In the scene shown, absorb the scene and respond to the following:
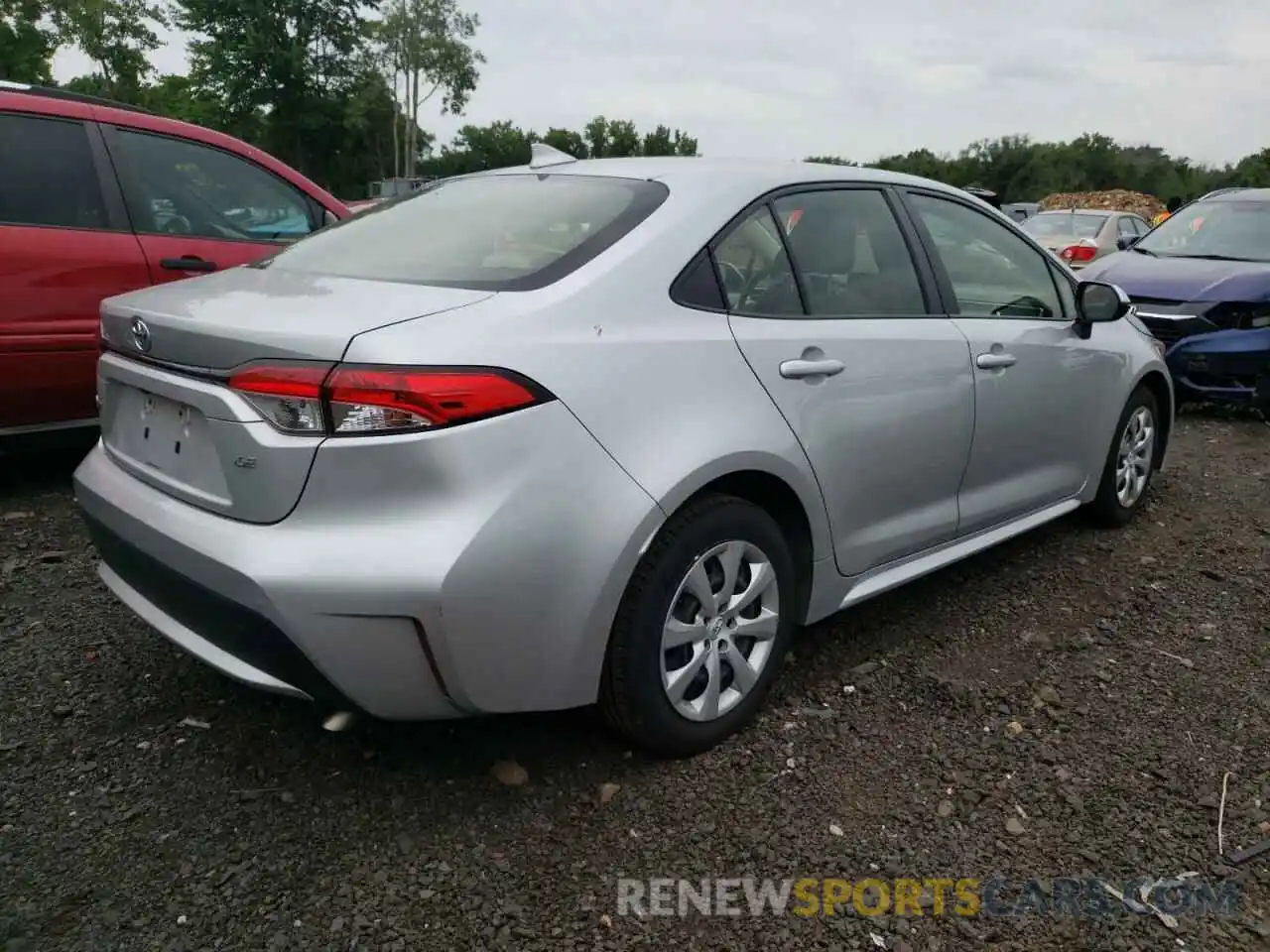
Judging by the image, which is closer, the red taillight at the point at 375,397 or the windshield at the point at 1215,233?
the red taillight at the point at 375,397

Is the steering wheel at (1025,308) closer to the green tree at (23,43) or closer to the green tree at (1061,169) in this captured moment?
the green tree at (23,43)

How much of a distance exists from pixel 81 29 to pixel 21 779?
49.7 m

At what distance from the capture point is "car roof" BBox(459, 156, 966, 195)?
9.18ft

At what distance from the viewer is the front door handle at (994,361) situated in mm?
3312

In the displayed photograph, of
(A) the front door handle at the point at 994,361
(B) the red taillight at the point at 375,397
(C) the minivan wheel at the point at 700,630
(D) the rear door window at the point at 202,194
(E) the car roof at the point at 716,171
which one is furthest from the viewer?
(D) the rear door window at the point at 202,194

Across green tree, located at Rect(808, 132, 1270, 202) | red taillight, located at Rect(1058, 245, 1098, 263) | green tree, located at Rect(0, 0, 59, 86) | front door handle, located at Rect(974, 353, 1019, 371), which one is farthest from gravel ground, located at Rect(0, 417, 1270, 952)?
green tree, located at Rect(808, 132, 1270, 202)

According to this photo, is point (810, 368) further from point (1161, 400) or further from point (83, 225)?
point (83, 225)

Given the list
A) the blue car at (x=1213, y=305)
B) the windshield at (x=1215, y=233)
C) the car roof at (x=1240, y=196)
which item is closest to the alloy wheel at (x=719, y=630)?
the blue car at (x=1213, y=305)

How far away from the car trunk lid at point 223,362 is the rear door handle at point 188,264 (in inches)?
79.8

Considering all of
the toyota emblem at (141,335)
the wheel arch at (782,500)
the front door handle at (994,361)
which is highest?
the toyota emblem at (141,335)

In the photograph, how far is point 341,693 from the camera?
6.90 feet

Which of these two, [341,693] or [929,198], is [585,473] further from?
[929,198]

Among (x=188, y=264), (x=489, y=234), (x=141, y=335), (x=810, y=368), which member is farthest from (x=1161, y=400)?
(x=188, y=264)

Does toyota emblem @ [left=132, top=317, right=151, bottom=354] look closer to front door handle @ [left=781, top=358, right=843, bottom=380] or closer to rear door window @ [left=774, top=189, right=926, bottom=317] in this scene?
front door handle @ [left=781, top=358, right=843, bottom=380]
